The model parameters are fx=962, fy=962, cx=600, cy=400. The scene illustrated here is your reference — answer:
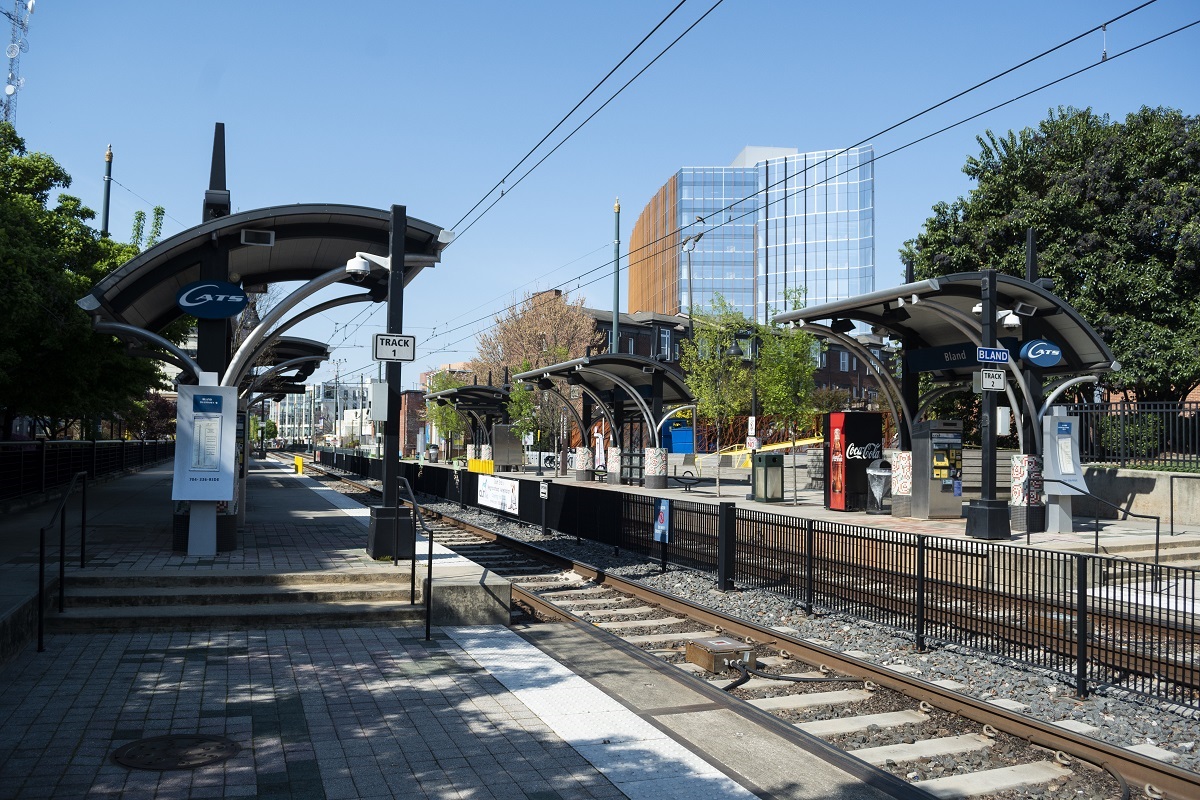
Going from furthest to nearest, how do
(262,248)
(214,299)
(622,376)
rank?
1. (622,376)
2. (262,248)
3. (214,299)

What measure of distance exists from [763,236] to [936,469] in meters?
101

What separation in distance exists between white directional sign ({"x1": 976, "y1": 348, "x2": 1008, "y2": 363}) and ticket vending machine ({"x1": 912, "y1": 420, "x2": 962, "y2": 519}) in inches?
141

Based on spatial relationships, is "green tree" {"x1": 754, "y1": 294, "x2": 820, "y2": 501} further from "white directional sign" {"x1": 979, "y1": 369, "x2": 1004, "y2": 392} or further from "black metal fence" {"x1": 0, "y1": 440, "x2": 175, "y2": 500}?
"black metal fence" {"x1": 0, "y1": 440, "x2": 175, "y2": 500}

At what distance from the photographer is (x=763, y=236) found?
117562 millimetres

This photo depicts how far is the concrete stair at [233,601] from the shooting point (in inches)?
375

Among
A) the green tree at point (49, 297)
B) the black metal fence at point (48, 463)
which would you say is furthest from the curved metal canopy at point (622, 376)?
the black metal fence at point (48, 463)

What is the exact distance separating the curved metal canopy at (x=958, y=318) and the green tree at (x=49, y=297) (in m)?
13.5

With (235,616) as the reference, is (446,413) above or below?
above

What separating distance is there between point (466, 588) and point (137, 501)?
52.7 feet

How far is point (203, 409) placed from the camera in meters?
12.5

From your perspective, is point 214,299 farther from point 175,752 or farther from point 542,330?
point 542,330

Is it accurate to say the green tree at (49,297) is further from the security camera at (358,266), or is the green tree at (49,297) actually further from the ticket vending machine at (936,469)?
the ticket vending machine at (936,469)

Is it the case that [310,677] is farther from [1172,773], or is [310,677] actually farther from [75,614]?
[1172,773]

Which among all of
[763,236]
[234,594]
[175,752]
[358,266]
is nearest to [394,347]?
[358,266]
